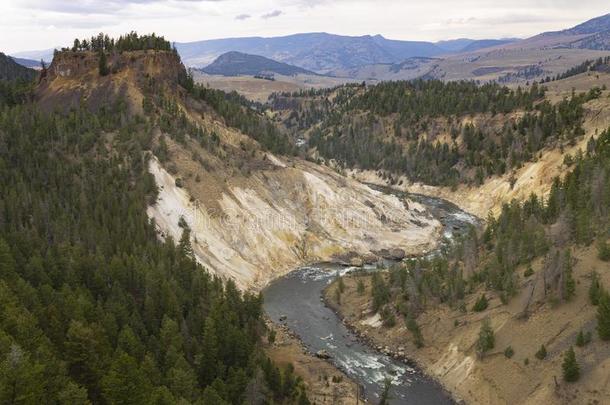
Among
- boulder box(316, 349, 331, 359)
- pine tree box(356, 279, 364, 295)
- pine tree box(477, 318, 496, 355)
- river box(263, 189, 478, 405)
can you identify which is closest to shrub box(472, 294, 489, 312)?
pine tree box(477, 318, 496, 355)

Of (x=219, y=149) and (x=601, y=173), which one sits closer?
(x=601, y=173)

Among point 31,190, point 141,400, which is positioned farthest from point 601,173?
point 31,190

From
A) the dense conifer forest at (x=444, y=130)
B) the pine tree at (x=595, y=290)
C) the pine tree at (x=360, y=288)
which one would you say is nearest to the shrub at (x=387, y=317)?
the pine tree at (x=360, y=288)

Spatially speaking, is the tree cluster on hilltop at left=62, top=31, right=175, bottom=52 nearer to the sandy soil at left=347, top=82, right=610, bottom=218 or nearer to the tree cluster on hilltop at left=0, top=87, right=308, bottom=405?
the tree cluster on hilltop at left=0, top=87, right=308, bottom=405

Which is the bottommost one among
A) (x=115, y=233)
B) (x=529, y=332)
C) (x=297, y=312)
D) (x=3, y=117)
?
(x=297, y=312)

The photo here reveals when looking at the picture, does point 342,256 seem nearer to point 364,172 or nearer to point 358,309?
point 358,309

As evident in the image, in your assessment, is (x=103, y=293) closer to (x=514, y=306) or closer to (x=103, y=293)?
(x=103, y=293)
